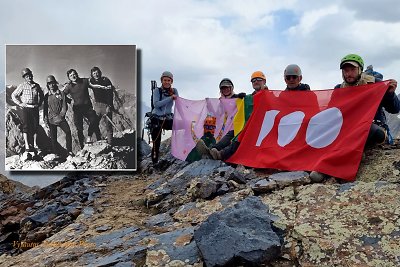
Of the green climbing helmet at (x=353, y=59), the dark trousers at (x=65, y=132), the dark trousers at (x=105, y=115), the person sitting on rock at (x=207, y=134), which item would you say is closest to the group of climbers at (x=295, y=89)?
the green climbing helmet at (x=353, y=59)

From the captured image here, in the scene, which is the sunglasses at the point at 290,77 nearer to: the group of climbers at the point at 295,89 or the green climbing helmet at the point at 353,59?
the group of climbers at the point at 295,89

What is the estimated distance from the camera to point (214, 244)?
4.21 metres

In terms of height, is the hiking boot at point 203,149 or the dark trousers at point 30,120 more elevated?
the dark trousers at point 30,120

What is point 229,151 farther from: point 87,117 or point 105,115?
point 87,117

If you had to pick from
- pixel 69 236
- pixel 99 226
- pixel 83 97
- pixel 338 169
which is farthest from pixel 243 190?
pixel 83 97

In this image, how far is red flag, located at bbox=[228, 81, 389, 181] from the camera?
246 inches

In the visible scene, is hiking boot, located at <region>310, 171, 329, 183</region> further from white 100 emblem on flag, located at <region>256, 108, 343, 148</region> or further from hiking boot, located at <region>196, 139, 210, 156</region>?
hiking boot, located at <region>196, 139, 210, 156</region>

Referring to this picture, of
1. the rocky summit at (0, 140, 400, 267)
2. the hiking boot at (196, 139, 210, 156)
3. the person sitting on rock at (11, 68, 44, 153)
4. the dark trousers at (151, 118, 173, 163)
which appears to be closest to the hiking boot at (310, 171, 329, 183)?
the rocky summit at (0, 140, 400, 267)

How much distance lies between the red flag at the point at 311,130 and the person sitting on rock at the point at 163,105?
286cm

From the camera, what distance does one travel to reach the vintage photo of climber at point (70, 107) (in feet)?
36.8

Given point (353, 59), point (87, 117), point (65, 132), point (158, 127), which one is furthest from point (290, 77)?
point (65, 132)

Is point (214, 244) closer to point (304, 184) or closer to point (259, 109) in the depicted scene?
point (304, 184)

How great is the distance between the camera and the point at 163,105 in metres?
10.4

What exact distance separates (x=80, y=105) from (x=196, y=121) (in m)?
3.40
